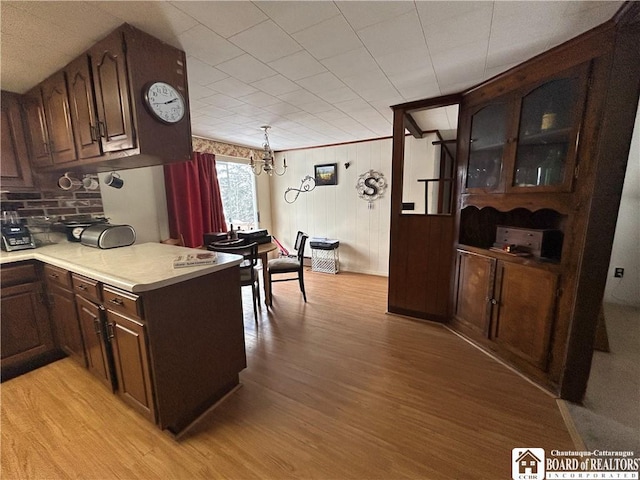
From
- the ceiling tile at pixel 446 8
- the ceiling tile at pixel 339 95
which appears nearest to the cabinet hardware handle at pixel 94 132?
the ceiling tile at pixel 339 95

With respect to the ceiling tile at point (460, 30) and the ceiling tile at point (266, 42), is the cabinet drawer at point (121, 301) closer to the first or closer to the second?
the ceiling tile at point (266, 42)

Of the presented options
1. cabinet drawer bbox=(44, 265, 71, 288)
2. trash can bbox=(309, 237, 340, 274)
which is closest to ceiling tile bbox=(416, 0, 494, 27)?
cabinet drawer bbox=(44, 265, 71, 288)

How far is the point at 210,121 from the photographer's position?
300cm

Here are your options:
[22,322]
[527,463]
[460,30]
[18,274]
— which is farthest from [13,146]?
[527,463]

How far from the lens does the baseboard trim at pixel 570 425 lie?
1391 millimetres

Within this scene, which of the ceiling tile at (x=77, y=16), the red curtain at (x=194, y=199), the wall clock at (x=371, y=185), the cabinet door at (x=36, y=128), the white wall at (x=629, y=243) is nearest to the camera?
the ceiling tile at (x=77, y=16)

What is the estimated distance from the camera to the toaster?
2176mm

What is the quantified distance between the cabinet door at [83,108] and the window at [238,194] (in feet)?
7.71

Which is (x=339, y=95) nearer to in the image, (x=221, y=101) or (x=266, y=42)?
(x=266, y=42)

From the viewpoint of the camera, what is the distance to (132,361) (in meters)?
1.44

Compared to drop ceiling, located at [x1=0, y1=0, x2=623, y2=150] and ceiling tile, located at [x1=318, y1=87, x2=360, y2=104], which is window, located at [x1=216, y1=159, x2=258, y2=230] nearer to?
drop ceiling, located at [x1=0, y1=0, x2=623, y2=150]

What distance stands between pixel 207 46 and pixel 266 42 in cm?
36

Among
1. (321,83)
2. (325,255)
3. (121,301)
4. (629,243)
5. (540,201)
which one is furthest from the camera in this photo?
(325,255)

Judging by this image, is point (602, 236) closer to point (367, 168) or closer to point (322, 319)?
point (322, 319)
